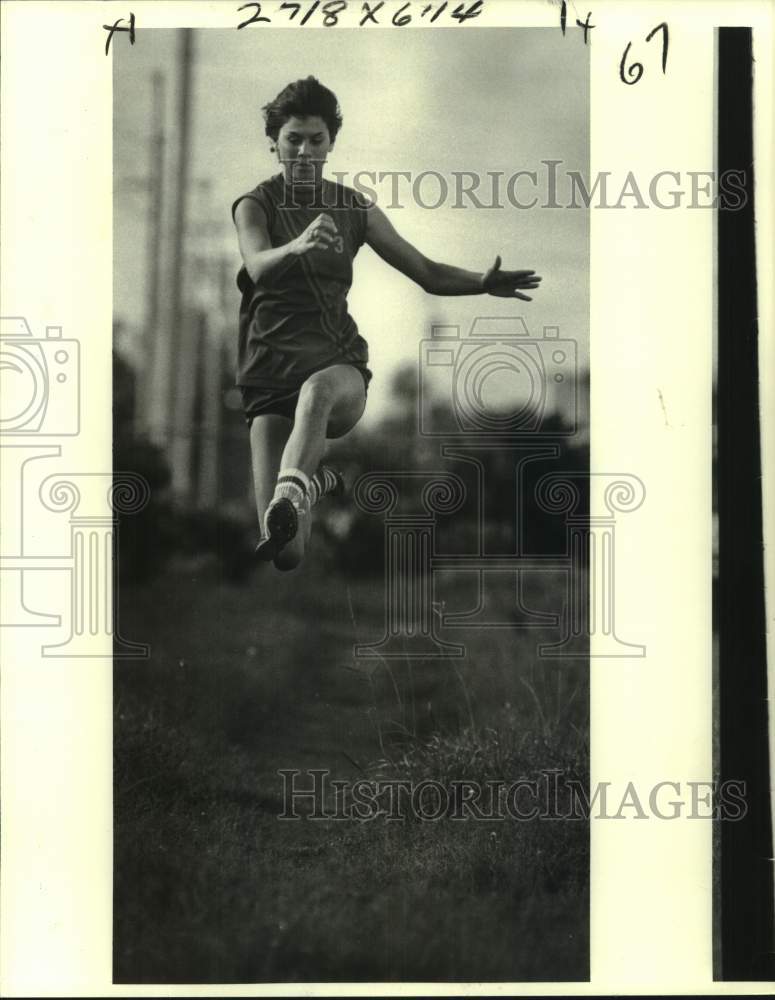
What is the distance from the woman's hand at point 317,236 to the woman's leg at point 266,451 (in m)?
0.59

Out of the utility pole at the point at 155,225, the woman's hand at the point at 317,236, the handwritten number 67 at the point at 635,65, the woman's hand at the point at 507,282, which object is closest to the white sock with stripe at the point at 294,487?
the utility pole at the point at 155,225

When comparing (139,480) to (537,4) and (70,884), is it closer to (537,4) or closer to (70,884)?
(70,884)

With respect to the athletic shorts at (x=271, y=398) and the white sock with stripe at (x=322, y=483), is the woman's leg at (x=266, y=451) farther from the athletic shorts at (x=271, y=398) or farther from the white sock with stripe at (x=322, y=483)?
the white sock with stripe at (x=322, y=483)

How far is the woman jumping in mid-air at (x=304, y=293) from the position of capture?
322 cm

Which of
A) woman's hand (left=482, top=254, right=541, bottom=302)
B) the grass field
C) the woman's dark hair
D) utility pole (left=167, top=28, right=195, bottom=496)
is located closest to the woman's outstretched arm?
woman's hand (left=482, top=254, right=541, bottom=302)

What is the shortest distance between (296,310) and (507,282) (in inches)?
29.4

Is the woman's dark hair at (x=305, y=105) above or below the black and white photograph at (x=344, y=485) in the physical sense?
above

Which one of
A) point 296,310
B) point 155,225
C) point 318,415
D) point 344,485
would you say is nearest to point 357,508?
point 344,485

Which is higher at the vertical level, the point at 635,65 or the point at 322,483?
the point at 635,65

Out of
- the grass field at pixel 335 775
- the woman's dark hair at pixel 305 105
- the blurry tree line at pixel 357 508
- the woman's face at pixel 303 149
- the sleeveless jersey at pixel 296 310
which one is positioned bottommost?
the grass field at pixel 335 775

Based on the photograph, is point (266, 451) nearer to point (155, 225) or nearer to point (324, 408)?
point (324, 408)

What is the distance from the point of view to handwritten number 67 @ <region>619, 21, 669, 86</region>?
322 centimetres

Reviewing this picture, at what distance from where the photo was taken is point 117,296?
10.5 ft

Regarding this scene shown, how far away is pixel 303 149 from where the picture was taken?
127 inches
